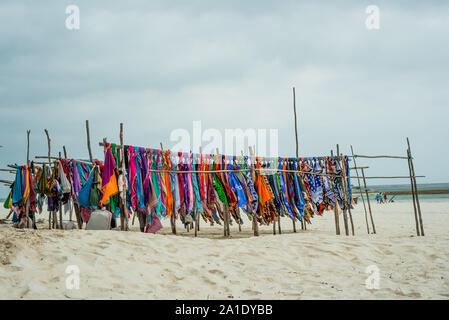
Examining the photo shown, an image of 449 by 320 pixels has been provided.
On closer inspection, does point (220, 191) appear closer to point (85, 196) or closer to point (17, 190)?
point (85, 196)

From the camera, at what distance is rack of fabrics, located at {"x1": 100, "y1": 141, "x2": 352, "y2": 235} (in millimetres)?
6699

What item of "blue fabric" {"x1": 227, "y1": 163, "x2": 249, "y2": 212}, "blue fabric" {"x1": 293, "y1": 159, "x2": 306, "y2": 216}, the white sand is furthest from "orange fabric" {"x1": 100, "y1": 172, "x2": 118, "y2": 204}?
"blue fabric" {"x1": 293, "y1": 159, "x2": 306, "y2": 216}

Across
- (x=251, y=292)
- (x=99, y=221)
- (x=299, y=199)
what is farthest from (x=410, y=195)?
(x=251, y=292)

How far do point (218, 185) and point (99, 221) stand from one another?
8.68ft

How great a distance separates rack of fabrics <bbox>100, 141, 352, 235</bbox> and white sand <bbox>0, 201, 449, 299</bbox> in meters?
1.27

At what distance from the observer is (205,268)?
4555mm

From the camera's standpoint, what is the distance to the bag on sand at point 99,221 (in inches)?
259

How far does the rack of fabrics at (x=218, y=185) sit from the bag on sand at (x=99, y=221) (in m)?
0.44

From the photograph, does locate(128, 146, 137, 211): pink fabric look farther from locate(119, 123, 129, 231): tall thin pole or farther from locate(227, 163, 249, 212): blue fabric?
locate(227, 163, 249, 212): blue fabric

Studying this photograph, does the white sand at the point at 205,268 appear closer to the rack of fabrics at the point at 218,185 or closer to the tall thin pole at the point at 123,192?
the tall thin pole at the point at 123,192

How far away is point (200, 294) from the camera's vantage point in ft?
12.1
